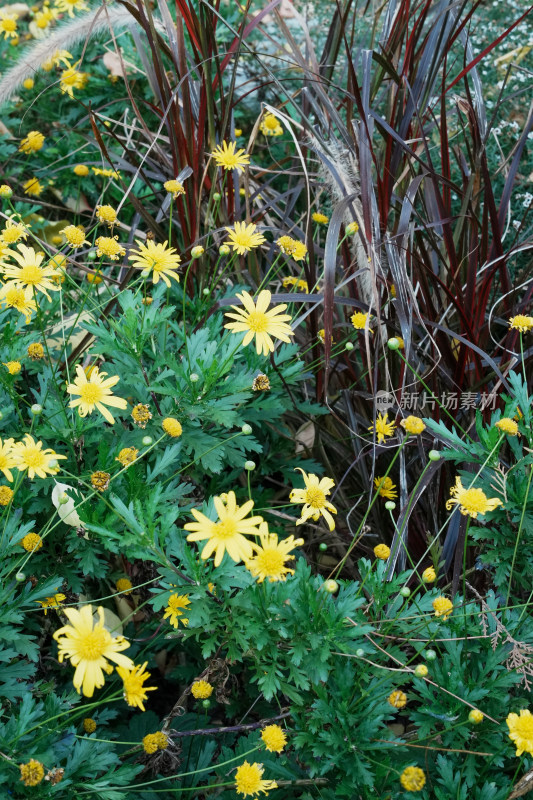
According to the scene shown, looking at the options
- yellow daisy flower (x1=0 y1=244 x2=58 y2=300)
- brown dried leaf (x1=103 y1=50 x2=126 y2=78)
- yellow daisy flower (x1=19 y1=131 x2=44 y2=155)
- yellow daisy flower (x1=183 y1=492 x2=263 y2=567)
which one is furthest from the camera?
brown dried leaf (x1=103 y1=50 x2=126 y2=78)

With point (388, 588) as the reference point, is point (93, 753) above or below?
below

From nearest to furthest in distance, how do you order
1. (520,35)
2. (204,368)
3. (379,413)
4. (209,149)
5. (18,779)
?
(18,779) → (204,368) → (379,413) → (209,149) → (520,35)

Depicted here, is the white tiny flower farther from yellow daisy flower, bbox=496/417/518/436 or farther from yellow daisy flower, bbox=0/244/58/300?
yellow daisy flower, bbox=496/417/518/436

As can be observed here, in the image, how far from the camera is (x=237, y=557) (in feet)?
3.76

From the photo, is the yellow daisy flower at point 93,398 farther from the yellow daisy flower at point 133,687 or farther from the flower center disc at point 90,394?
the yellow daisy flower at point 133,687

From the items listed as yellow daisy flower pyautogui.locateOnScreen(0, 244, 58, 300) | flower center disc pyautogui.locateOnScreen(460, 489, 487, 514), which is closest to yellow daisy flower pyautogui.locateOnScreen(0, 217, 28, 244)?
yellow daisy flower pyautogui.locateOnScreen(0, 244, 58, 300)

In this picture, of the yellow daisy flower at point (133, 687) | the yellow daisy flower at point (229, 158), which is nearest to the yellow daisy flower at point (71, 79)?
the yellow daisy flower at point (229, 158)

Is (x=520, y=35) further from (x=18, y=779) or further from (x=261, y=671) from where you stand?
(x=18, y=779)

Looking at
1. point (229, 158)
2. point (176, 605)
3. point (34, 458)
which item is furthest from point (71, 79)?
point (176, 605)

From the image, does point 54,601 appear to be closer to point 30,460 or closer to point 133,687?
point 30,460

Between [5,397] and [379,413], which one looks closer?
[5,397]

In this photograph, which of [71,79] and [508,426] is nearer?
[508,426]

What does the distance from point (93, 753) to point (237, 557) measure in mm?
556

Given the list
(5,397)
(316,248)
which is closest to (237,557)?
(5,397)
